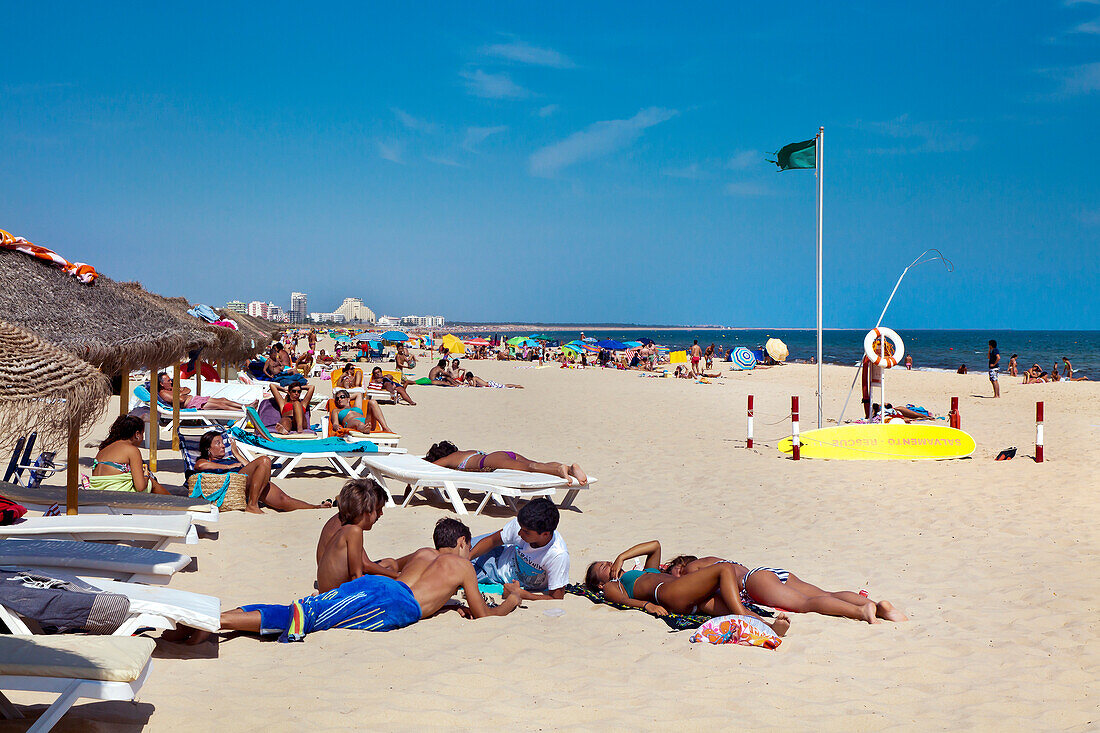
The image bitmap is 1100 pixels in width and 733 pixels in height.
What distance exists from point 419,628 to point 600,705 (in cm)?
119

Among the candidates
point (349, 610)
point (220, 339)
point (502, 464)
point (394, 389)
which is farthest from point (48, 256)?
point (394, 389)

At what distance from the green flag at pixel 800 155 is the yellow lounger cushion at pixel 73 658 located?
11.8 m

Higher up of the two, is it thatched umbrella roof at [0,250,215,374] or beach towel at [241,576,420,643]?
thatched umbrella roof at [0,250,215,374]

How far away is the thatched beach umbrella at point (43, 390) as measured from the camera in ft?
8.66

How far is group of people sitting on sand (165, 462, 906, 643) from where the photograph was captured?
12.5 feet

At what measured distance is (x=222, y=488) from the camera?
647 cm

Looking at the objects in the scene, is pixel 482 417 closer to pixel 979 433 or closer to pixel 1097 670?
pixel 979 433

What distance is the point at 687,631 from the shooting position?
13.1ft

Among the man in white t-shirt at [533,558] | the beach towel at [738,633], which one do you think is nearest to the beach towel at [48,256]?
the man in white t-shirt at [533,558]

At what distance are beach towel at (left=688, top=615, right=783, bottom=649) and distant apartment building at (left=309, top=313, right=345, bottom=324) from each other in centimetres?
17083

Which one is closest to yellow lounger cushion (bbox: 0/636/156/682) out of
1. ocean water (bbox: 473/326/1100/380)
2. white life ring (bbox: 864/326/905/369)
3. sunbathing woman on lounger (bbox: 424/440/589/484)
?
sunbathing woman on lounger (bbox: 424/440/589/484)

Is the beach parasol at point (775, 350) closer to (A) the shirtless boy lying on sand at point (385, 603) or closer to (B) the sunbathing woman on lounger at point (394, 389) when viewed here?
(B) the sunbathing woman on lounger at point (394, 389)

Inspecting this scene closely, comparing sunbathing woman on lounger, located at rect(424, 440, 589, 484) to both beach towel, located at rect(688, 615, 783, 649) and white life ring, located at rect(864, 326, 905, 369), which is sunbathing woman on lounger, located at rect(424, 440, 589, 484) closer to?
beach towel, located at rect(688, 615, 783, 649)

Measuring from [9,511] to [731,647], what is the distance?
4250 millimetres
